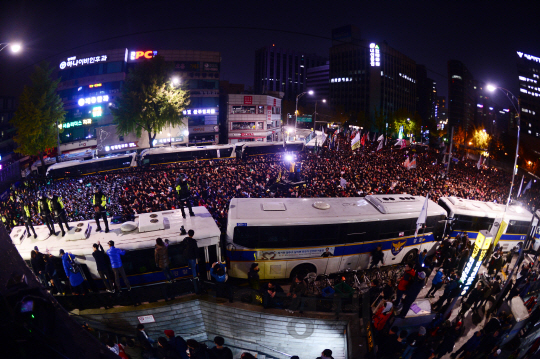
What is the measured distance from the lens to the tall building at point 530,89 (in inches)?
1730

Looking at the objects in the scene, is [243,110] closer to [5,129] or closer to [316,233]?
[316,233]

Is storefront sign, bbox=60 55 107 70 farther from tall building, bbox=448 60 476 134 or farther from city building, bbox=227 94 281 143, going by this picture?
tall building, bbox=448 60 476 134

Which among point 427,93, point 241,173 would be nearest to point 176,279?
point 241,173

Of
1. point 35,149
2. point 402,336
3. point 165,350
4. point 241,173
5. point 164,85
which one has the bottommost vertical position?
point 165,350

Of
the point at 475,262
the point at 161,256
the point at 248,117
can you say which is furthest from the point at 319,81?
the point at 161,256

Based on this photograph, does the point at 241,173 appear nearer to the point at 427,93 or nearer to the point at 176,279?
the point at 176,279

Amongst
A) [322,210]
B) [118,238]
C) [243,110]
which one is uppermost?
[243,110]

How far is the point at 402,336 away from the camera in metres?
6.10

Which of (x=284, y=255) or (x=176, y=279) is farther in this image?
(x=284, y=255)

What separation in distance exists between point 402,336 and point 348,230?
4.52 metres

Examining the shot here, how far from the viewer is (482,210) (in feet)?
43.3

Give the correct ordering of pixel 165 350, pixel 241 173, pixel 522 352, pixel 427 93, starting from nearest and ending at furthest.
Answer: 1. pixel 522 352
2. pixel 165 350
3. pixel 241 173
4. pixel 427 93

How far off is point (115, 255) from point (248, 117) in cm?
4412

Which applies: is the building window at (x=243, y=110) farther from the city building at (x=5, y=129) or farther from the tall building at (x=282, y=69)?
the tall building at (x=282, y=69)
